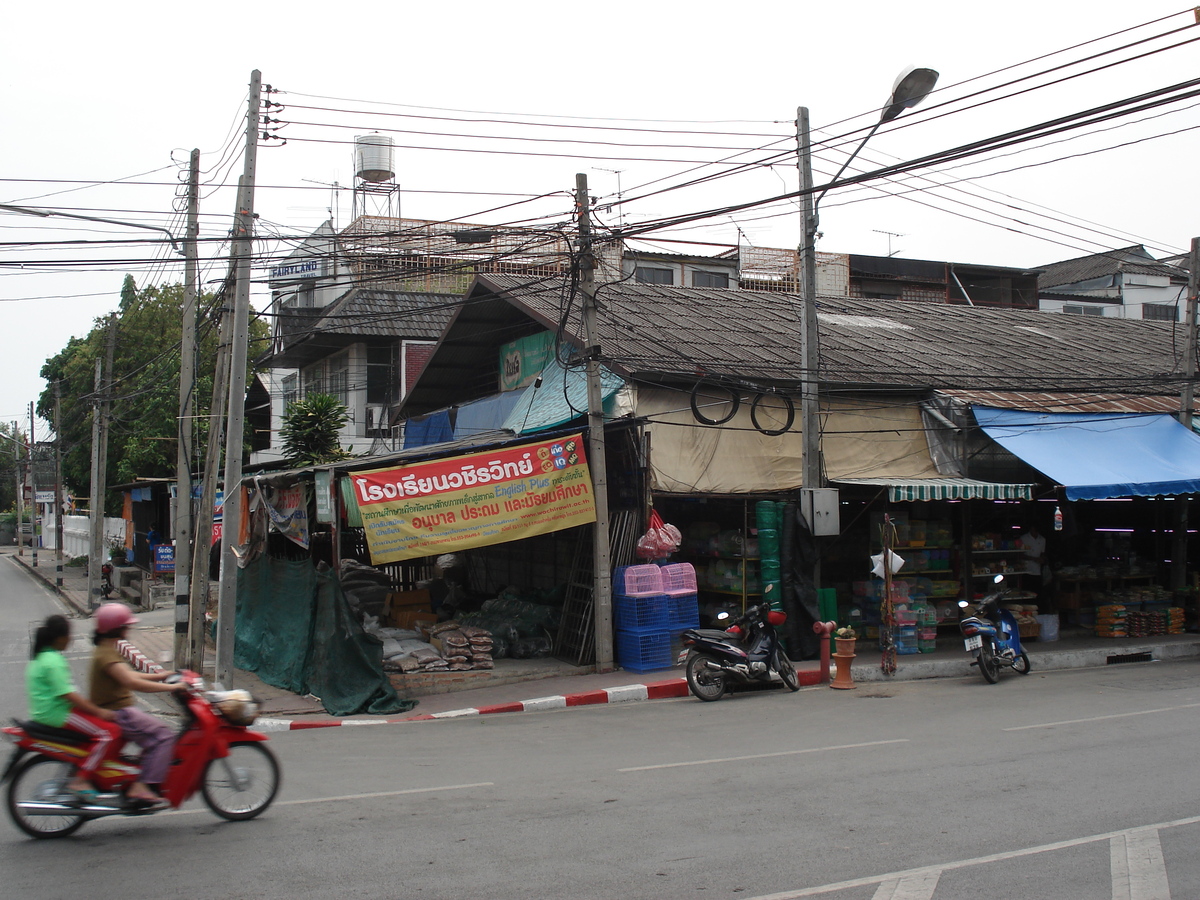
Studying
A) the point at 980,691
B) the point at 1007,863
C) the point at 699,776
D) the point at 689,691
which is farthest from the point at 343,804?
the point at 980,691

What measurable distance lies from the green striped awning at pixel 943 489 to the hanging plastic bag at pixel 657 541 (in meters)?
2.97

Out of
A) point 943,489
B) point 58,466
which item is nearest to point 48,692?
point 943,489

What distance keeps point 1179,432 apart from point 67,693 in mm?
18341

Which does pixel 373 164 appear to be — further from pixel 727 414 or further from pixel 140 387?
pixel 727 414

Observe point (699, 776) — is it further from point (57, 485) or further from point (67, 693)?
point (57, 485)

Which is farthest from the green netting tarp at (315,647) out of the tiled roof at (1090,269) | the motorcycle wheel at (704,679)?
the tiled roof at (1090,269)

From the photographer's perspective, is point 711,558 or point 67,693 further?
point 711,558

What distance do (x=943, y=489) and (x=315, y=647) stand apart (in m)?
9.45

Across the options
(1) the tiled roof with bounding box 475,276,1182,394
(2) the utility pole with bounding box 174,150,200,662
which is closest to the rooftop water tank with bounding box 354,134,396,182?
(1) the tiled roof with bounding box 475,276,1182,394

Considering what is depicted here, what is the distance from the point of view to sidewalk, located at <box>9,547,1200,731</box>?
39.8 feet

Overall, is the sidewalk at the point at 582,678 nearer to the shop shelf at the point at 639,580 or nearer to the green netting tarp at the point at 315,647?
the green netting tarp at the point at 315,647

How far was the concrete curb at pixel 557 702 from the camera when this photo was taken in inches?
455

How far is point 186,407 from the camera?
1552 cm

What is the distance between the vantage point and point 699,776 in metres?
8.31
